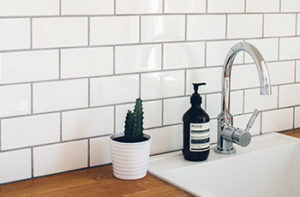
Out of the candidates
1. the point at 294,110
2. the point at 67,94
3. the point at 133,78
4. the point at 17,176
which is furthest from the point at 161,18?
the point at 294,110

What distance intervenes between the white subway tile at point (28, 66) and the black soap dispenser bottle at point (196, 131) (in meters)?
0.39

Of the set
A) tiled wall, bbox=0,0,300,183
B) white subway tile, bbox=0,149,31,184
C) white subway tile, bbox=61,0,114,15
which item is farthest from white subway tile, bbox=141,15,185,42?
white subway tile, bbox=0,149,31,184

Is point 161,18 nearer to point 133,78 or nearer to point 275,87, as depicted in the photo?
point 133,78

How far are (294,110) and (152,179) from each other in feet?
2.53

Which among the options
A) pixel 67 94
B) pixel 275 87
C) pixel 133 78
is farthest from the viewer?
pixel 275 87

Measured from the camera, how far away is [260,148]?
158cm

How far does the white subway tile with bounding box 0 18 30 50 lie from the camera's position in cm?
117

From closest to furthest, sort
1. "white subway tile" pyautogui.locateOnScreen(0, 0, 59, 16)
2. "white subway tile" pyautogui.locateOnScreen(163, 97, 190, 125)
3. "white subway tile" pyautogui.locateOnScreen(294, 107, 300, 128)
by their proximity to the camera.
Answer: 1. "white subway tile" pyautogui.locateOnScreen(0, 0, 59, 16)
2. "white subway tile" pyautogui.locateOnScreen(163, 97, 190, 125)
3. "white subway tile" pyautogui.locateOnScreen(294, 107, 300, 128)

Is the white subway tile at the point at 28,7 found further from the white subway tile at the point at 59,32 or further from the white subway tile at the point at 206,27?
the white subway tile at the point at 206,27

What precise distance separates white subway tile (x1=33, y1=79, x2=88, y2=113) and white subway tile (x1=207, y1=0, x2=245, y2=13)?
48cm

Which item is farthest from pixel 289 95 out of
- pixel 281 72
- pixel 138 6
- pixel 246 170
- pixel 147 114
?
pixel 138 6

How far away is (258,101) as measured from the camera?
1.71 m

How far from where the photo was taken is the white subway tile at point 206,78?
1.52 metres

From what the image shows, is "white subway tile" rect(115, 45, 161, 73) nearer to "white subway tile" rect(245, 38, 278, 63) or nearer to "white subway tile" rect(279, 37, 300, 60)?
"white subway tile" rect(245, 38, 278, 63)
